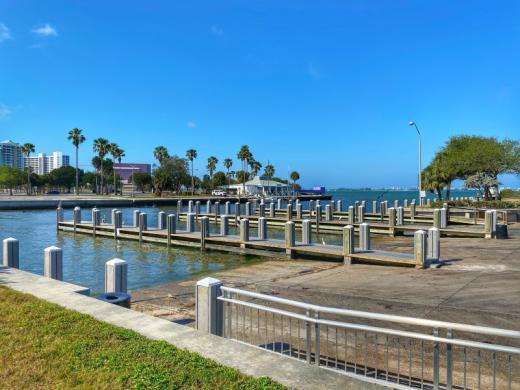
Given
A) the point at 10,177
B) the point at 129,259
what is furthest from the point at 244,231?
the point at 10,177

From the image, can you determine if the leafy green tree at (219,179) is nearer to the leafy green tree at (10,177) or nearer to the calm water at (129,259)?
the leafy green tree at (10,177)

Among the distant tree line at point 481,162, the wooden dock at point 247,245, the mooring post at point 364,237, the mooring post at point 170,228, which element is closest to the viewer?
the wooden dock at point 247,245

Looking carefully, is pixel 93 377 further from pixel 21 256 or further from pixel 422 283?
pixel 21 256

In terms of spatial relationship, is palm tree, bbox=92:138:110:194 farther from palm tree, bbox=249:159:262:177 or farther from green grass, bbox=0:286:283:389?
green grass, bbox=0:286:283:389

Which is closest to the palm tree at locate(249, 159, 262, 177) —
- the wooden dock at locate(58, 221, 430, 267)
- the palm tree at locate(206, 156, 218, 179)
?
the palm tree at locate(206, 156, 218, 179)

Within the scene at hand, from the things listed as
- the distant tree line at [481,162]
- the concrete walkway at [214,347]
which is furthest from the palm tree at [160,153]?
the concrete walkway at [214,347]

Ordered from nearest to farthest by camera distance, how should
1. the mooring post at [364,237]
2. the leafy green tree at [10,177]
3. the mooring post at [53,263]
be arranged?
A: 1. the mooring post at [53,263]
2. the mooring post at [364,237]
3. the leafy green tree at [10,177]

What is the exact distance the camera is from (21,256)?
22047 mm

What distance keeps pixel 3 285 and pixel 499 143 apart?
47.2 m

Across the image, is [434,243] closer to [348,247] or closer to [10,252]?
[348,247]

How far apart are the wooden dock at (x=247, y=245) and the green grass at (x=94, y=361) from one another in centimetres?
1142

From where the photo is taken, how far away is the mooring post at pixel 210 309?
6758 millimetres

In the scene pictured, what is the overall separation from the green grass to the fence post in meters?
1.05

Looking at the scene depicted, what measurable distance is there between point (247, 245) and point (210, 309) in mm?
14450
